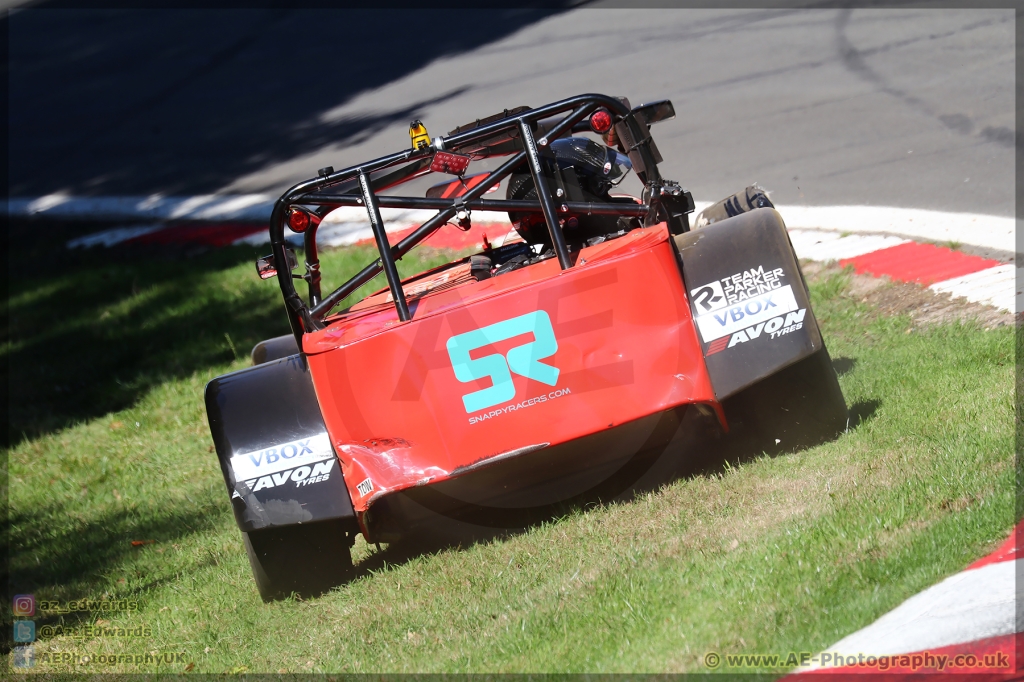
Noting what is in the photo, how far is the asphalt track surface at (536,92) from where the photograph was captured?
9461 mm

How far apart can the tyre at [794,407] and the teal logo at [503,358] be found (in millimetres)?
919

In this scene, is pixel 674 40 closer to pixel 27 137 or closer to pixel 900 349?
pixel 900 349

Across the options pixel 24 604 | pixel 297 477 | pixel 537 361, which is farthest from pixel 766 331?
pixel 24 604

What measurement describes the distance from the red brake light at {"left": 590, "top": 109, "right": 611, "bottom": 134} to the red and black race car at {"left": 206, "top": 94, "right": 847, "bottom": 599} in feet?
0.04

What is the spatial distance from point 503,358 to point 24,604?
342 centimetres

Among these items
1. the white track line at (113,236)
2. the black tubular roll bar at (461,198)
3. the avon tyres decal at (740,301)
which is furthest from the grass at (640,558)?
the white track line at (113,236)

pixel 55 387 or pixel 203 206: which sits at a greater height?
pixel 203 206

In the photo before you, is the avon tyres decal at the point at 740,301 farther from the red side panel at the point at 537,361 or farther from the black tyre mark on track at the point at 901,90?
the black tyre mark on track at the point at 901,90

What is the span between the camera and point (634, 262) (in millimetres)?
4535

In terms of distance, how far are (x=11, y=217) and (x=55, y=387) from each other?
6611 mm

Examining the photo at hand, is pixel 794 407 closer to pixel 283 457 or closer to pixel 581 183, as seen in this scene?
pixel 581 183

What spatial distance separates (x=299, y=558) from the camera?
488cm

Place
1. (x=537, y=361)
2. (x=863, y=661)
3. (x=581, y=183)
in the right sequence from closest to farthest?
(x=863, y=661)
(x=537, y=361)
(x=581, y=183)

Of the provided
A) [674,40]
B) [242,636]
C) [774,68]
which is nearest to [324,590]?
[242,636]
